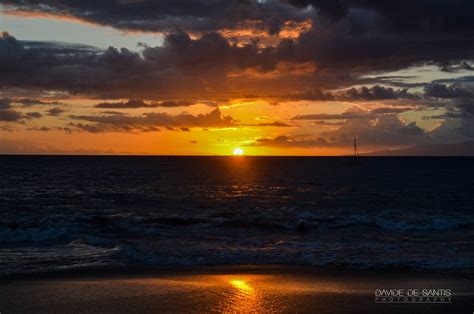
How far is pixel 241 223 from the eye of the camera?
39.2 metres

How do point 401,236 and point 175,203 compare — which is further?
point 175,203

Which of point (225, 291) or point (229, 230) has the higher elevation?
point (229, 230)

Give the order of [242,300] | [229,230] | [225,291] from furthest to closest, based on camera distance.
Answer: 1. [229,230]
2. [225,291]
3. [242,300]

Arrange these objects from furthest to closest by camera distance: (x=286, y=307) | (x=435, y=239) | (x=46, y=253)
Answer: (x=435, y=239)
(x=46, y=253)
(x=286, y=307)

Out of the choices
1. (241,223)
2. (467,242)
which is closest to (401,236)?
(467,242)

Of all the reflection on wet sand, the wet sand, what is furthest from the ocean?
the reflection on wet sand

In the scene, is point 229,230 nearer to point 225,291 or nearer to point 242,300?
point 225,291

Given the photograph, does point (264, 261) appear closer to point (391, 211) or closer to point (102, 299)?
point (102, 299)

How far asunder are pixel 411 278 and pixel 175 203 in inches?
1518

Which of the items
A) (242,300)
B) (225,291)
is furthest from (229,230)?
(242,300)

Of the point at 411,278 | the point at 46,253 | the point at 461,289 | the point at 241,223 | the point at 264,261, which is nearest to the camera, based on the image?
the point at 461,289

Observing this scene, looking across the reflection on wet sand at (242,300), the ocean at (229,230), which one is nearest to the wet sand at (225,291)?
the reflection on wet sand at (242,300)

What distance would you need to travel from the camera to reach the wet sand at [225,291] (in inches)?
563

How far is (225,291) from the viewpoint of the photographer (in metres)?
16.3
